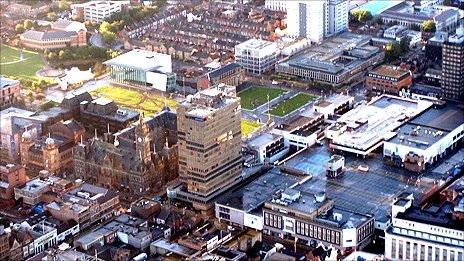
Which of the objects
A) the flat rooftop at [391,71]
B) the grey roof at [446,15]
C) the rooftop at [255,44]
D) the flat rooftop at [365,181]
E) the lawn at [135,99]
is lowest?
the lawn at [135,99]

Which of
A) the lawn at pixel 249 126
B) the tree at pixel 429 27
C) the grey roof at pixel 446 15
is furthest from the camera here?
the grey roof at pixel 446 15

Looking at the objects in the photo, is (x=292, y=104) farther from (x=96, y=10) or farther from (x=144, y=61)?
(x=96, y=10)

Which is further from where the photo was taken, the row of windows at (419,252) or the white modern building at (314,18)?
the white modern building at (314,18)

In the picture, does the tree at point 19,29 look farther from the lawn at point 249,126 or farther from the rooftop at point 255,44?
the lawn at point 249,126

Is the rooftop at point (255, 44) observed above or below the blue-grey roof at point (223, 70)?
above

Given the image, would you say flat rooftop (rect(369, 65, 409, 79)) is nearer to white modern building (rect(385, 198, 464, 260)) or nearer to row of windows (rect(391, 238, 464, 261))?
white modern building (rect(385, 198, 464, 260))

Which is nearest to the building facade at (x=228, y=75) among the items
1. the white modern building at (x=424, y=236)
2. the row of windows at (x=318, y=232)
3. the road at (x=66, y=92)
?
the road at (x=66, y=92)

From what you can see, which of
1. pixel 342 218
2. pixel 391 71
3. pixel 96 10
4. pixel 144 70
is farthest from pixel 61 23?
pixel 342 218

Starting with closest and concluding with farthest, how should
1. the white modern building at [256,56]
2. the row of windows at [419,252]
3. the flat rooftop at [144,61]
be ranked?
the row of windows at [419,252]
the flat rooftop at [144,61]
the white modern building at [256,56]

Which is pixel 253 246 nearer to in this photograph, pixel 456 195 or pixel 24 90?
pixel 456 195
